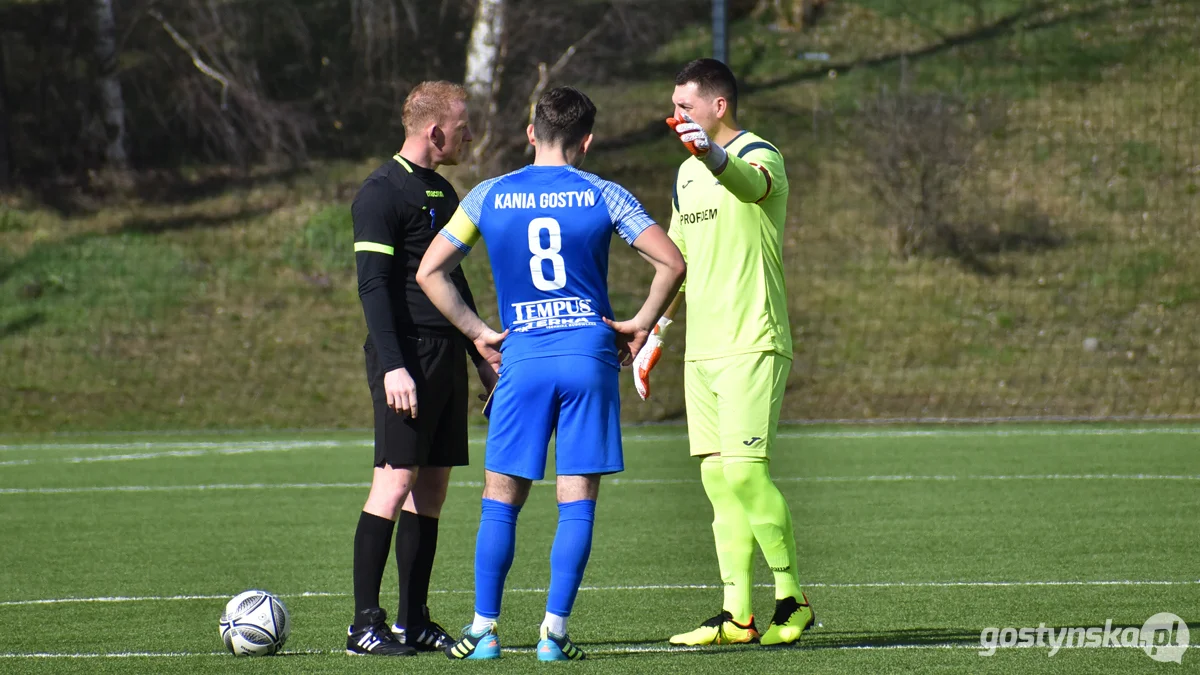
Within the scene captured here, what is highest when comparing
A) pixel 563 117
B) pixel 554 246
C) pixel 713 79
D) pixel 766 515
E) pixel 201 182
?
pixel 201 182

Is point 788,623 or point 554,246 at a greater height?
point 554,246

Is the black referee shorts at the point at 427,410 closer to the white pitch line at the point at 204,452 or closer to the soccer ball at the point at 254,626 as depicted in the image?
the soccer ball at the point at 254,626

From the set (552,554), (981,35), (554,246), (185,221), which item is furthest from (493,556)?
(981,35)

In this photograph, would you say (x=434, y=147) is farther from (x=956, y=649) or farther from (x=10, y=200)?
(x=10, y=200)

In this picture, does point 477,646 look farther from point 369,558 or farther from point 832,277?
point 832,277

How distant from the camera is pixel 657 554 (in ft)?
26.8

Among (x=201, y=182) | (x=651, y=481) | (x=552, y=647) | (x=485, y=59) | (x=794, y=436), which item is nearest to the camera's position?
(x=552, y=647)

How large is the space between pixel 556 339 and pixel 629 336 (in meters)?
0.27

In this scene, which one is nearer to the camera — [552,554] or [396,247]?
[552,554]

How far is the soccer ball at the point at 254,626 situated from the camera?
5.45 m

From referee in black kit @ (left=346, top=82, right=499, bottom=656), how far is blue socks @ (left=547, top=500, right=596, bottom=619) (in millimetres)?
701

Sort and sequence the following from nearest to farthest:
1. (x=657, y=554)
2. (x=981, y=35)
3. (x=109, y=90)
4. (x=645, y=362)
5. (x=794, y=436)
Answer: (x=645, y=362), (x=657, y=554), (x=794, y=436), (x=109, y=90), (x=981, y=35)

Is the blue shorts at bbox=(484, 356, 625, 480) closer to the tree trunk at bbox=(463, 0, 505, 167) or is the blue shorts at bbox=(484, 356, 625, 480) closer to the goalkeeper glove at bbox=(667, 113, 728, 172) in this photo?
the goalkeeper glove at bbox=(667, 113, 728, 172)

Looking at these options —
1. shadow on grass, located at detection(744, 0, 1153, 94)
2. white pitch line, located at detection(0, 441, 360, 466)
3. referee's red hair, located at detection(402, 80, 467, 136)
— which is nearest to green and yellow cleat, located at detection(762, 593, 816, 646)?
referee's red hair, located at detection(402, 80, 467, 136)
